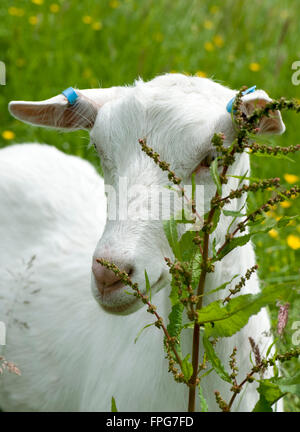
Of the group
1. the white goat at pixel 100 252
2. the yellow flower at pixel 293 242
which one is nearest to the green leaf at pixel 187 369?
the white goat at pixel 100 252

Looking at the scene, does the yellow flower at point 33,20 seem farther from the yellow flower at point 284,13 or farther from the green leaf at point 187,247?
the green leaf at point 187,247

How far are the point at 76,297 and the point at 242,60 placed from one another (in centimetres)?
398

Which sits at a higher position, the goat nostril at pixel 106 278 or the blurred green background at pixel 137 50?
the blurred green background at pixel 137 50

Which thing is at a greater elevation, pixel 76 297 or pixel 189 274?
pixel 76 297

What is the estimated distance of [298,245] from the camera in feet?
13.6

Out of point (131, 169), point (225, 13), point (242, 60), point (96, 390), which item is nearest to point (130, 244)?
point (131, 169)

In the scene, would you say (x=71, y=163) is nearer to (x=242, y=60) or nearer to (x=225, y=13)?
(x=242, y=60)

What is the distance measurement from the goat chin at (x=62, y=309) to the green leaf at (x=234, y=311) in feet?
2.86

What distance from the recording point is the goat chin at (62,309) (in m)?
2.81

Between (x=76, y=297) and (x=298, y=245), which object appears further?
(x=298, y=245)

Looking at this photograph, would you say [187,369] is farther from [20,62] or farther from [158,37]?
[158,37]

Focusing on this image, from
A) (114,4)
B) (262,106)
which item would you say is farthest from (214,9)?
(262,106)

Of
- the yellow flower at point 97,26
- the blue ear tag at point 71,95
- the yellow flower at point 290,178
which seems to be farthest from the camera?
the yellow flower at point 97,26

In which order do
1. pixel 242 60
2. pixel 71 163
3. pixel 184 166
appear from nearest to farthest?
pixel 184 166, pixel 71 163, pixel 242 60
